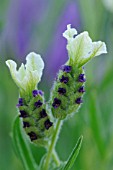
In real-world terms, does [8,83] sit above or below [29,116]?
above

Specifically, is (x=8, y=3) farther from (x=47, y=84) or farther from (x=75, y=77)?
(x=75, y=77)

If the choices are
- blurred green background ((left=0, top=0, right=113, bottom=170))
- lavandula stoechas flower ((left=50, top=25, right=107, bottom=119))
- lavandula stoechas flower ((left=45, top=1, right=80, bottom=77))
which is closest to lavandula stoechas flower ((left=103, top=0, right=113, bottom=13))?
blurred green background ((left=0, top=0, right=113, bottom=170))

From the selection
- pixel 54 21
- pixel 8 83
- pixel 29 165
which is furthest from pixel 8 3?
pixel 29 165

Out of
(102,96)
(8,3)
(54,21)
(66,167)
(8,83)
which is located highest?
(8,3)

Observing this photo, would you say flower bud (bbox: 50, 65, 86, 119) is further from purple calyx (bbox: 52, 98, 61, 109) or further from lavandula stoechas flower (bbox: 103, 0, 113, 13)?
lavandula stoechas flower (bbox: 103, 0, 113, 13)

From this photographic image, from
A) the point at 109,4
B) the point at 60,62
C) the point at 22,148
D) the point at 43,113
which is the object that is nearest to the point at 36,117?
the point at 43,113

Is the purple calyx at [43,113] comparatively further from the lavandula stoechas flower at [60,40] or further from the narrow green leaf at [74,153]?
the lavandula stoechas flower at [60,40]

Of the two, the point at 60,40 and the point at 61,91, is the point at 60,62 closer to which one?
the point at 60,40
